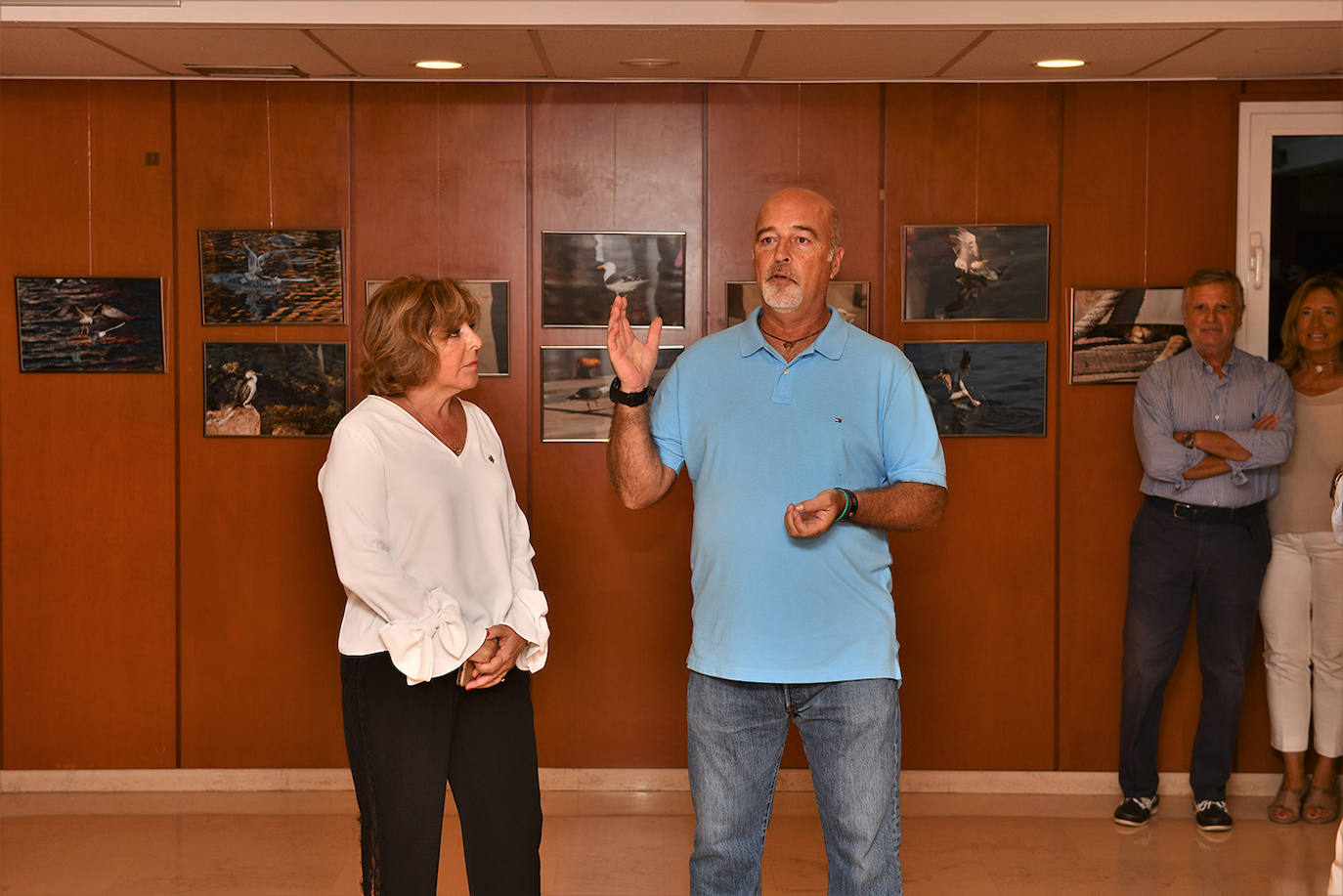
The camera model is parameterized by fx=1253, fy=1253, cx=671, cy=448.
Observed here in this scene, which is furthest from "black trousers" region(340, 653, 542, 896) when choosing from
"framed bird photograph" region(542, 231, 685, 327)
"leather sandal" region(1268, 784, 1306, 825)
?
"leather sandal" region(1268, 784, 1306, 825)

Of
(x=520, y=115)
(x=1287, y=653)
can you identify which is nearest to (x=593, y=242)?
(x=520, y=115)

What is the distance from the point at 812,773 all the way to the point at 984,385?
9.06 ft

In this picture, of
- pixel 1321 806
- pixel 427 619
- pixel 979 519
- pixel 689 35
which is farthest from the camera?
pixel 979 519

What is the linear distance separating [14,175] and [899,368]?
409cm

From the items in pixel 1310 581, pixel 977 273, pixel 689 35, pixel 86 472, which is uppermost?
pixel 689 35

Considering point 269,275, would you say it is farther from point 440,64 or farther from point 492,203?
point 440,64

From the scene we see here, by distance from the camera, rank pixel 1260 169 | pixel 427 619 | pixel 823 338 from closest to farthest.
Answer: pixel 427 619
pixel 823 338
pixel 1260 169

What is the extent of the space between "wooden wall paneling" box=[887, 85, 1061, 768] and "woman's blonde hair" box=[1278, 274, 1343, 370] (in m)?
0.93

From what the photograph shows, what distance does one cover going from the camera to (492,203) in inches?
→ 207

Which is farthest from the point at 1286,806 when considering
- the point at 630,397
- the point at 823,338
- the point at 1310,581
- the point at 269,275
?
the point at 269,275

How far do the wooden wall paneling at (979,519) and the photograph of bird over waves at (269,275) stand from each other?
2.35m

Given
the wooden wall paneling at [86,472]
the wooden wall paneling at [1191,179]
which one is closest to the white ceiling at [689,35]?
the wooden wall paneling at [1191,179]

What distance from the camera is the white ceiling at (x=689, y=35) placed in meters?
4.18

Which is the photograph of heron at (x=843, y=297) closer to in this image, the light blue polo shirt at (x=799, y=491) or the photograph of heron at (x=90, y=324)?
the light blue polo shirt at (x=799, y=491)
